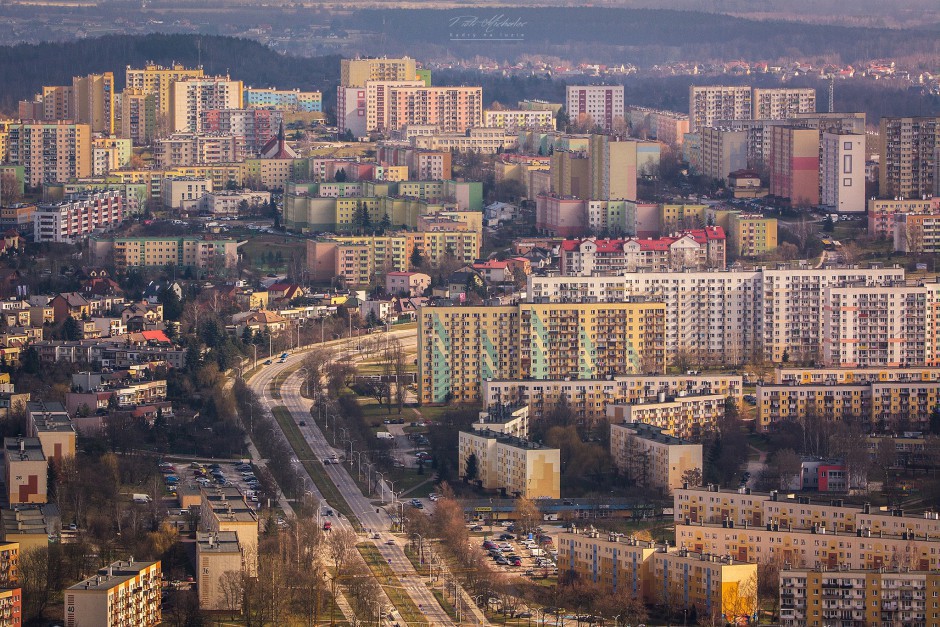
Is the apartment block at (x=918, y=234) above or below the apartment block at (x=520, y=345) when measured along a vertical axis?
above

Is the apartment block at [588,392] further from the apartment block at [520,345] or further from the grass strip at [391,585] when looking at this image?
the grass strip at [391,585]

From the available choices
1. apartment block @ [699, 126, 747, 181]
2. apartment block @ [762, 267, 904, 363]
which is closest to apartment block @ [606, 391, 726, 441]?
apartment block @ [762, 267, 904, 363]

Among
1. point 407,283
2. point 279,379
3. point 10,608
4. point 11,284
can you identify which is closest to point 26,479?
point 10,608

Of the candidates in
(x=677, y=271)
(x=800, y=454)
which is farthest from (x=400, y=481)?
(x=677, y=271)

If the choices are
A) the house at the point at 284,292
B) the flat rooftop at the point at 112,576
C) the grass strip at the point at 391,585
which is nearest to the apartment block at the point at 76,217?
the house at the point at 284,292

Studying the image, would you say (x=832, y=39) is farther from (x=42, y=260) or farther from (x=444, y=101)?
(x=42, y=260)

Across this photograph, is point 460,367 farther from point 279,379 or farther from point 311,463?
point 311,463
